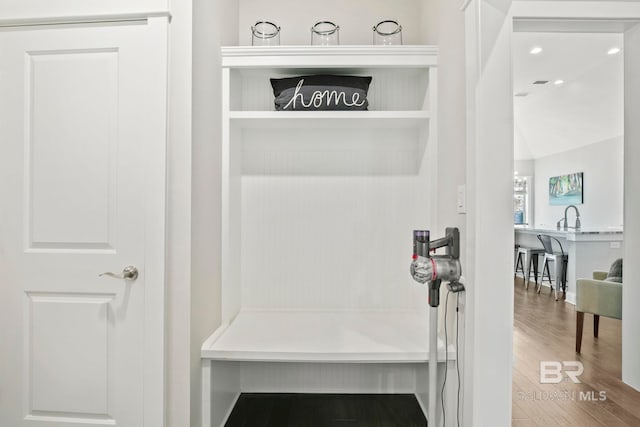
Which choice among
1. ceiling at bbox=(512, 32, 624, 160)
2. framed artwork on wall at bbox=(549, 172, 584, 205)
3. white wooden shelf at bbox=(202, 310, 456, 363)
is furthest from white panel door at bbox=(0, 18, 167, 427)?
framed artwork on wall at bbox=(549, 172, 584, 205)

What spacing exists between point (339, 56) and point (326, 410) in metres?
1.90

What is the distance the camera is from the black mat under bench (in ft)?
5.70

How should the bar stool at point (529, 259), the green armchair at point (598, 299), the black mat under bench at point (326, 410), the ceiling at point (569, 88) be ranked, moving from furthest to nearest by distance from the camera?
1. the bar stool at point (529, 259)
2. the ceiling at point (569, 88)
3. the green armchair at point (598, 299)
4. the black mat under bench at point (326, 410)

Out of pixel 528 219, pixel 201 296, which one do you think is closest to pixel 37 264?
pixel 201 296

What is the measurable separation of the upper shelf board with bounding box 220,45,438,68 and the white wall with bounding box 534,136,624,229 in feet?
15.5

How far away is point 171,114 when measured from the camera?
58.2 inches

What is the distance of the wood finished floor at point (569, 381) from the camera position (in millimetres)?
1957

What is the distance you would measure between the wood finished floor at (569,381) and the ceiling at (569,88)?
8.87 ft

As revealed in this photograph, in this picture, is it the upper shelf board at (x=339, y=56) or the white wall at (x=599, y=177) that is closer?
the upper shelf board at (x=339, y=56)

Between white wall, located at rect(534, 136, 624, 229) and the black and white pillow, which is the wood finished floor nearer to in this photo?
the black and white pillow

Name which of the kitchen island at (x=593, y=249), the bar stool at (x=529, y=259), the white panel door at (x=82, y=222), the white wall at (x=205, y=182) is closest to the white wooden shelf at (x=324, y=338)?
the white wall at (x=205, y=182)

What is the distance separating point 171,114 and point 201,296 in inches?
32.6

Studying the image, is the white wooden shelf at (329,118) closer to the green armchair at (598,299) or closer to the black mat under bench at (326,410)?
the black mat under bench at (326,410)

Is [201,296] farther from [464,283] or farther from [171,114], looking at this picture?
[464,283]
